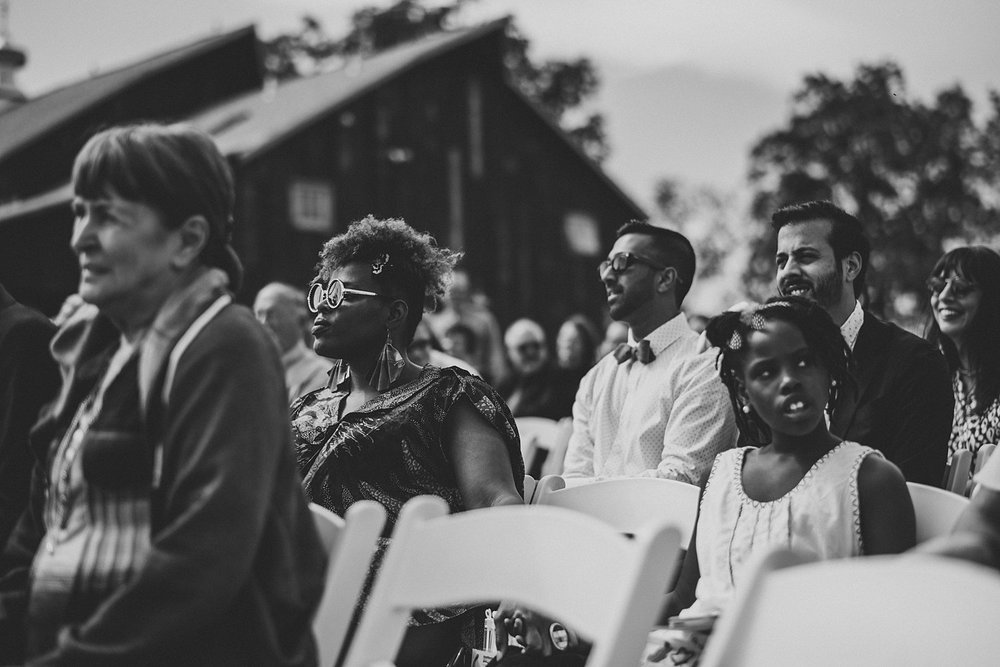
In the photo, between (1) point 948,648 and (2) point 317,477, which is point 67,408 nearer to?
(2) point 317,477

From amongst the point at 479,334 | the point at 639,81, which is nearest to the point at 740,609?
the point at 479,334

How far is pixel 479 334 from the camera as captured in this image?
403 inches

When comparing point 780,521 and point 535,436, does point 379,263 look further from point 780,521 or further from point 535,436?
point 535,436

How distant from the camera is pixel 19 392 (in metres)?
2.62

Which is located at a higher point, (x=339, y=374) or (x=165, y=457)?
(x=165, y=457)

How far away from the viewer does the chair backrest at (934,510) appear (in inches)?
106

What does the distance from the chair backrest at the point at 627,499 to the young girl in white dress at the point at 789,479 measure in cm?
22

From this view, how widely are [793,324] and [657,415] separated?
1.52m

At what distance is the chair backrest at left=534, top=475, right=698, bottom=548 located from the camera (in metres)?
3.25

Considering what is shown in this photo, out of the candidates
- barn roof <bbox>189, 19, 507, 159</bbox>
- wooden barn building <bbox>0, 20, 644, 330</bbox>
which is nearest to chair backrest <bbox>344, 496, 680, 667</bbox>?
wooden barn building <bbox>0, 20, 644, 330</bbox>

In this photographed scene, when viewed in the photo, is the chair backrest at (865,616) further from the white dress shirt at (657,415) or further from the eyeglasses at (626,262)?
the eyeglasses at (626,262)

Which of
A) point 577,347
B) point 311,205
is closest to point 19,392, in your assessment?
point 577,347

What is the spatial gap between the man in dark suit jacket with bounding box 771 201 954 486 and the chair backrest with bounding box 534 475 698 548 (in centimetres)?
57

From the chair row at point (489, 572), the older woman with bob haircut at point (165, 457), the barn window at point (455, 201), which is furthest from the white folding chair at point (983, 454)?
the barn window at point (455, 201)
